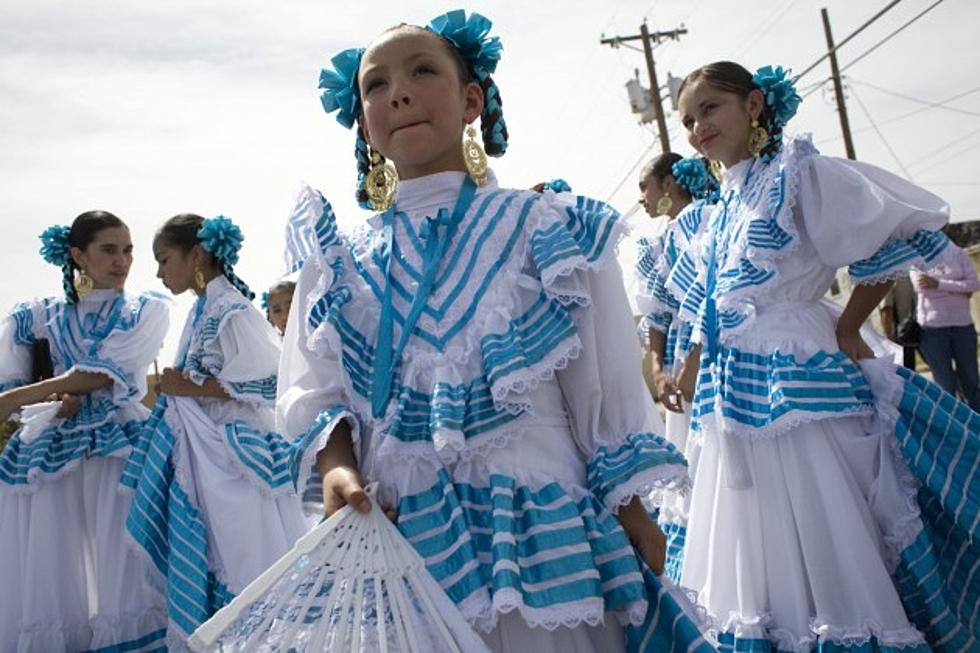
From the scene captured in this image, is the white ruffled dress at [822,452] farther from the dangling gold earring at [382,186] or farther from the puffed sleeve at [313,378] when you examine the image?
the puffed sleeve at [313,378]

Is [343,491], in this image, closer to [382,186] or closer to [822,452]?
[382,186]

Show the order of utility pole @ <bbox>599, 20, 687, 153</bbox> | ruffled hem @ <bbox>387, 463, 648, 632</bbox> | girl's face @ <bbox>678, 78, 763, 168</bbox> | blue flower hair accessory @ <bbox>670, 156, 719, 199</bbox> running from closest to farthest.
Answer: ruffled hem @ <bbox>387, 463, 648, 632</bbox>, girl's face @ <bbox>678, 78, 763, 168</bbox>, blue flower hair accessory @ <bbox>670, 156, 719, 199</bbox>, utility pole @ <bbox>599, 20, 687, 153</bbox>

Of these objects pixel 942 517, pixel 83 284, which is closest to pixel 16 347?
pixel 83 284

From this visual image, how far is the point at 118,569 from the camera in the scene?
5.16m

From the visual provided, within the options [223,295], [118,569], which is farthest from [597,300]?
[118,569]

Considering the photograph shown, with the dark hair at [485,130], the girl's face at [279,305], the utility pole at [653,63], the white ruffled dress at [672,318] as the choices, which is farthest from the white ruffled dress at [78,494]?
the utility pole at [653,63]

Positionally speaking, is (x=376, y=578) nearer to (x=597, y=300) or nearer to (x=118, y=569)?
(x=597, y=300)

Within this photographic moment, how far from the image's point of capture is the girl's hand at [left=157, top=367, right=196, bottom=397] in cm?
528

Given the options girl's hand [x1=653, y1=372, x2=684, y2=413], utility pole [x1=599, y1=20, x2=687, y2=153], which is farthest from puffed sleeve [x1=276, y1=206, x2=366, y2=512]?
utility pole [x1=599, y1=20, x2=687, y2=153]

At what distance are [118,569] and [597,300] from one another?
379 centimetres

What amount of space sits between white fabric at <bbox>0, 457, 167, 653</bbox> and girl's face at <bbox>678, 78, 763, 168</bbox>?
3.37 m

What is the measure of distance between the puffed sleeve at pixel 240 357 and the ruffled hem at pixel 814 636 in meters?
2.76

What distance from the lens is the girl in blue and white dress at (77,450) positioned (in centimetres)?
509

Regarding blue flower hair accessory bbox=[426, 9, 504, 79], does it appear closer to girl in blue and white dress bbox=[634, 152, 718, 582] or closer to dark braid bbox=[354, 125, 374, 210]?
dark braid bbox=[354, 125, 374, 210]
